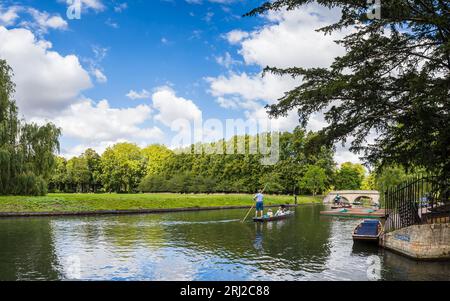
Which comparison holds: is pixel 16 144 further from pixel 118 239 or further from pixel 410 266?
pixel 410 266

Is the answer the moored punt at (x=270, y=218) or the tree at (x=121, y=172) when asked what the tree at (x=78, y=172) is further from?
the moored punt at (x=270, y=218)

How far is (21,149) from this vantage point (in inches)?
1543

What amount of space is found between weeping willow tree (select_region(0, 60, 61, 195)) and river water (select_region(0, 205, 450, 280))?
15063mm

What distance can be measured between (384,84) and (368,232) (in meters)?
9.05

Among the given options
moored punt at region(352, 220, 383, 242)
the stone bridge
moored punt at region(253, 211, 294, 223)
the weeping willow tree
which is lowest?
the stone bridge

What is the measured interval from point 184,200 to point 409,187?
37117mm

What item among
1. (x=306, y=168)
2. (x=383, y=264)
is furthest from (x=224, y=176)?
(x=383, y=264)

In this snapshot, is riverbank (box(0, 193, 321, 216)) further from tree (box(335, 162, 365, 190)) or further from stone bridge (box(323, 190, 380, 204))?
tree (box(335, 162, 365, 190))

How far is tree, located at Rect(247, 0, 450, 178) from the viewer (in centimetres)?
1216

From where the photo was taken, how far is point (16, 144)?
1563 inches

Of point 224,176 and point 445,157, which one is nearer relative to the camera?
point 445,157

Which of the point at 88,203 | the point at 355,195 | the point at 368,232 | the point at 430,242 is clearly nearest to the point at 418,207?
the point at 430,242

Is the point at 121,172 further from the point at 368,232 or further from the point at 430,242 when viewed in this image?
the point at 430,242

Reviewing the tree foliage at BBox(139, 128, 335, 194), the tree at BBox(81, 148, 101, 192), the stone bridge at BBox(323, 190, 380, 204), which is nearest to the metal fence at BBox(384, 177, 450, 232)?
the tree foliage at BBox(139, 128, 335, 194)
